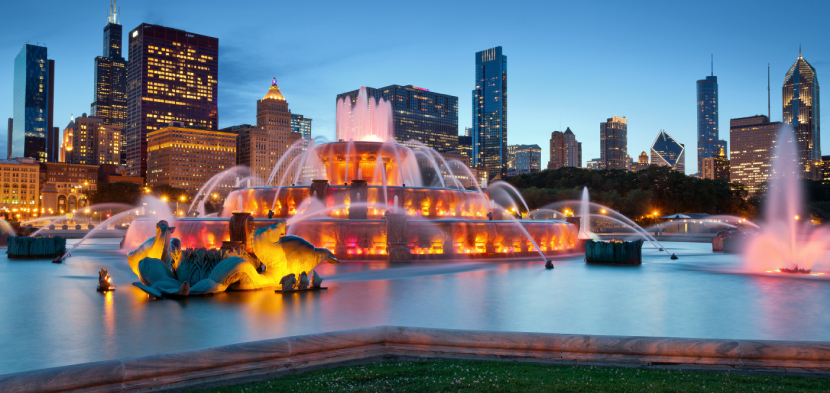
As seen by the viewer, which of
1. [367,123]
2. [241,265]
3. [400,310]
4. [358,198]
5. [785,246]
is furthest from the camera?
[367,123]

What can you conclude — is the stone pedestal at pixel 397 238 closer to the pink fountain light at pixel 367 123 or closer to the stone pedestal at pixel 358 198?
the stone pedestal at pixel 358 198

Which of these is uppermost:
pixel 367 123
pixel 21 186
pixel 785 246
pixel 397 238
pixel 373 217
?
pixel 21 186

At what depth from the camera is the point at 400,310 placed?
11258 mm

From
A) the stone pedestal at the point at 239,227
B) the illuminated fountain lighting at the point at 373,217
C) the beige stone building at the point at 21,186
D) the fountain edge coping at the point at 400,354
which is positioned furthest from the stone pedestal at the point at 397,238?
the beige stone building at the point at 21,186

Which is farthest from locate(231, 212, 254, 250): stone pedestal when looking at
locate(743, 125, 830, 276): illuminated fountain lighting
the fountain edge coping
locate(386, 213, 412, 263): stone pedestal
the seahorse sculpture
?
locate(743, 125, 830, 276): illuminated fountain lighting

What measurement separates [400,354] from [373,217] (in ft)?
76.7

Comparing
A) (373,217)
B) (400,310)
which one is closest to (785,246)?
(400,310)

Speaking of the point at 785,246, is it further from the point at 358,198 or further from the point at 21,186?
the point at 21,186

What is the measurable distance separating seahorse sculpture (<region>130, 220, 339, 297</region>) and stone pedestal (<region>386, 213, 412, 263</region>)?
344 inches

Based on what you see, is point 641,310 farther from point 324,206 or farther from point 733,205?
point 733,205

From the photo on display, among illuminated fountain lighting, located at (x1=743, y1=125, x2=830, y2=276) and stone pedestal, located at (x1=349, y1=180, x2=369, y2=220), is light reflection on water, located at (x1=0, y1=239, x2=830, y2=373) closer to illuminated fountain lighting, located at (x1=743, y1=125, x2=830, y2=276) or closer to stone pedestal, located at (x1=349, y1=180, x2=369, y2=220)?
illuminated fountain lighting, located at (x1=743, y1=125, x2=830, y2=276)

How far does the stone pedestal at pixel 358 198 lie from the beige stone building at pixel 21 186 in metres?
176

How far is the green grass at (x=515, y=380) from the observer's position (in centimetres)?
630

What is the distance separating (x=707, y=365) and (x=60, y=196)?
738 feet
